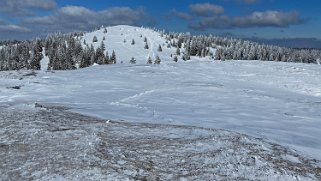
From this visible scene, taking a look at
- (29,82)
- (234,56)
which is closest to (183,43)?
(234,56)

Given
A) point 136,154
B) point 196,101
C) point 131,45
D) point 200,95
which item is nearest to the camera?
point 136,154

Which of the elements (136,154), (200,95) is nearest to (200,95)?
(200,95)

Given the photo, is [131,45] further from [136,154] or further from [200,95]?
[136,154]

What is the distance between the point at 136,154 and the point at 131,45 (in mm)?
157399

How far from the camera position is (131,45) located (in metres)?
170

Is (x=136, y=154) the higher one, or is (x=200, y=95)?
(x=136, y=154)

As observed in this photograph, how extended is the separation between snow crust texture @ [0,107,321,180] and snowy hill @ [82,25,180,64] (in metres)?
123

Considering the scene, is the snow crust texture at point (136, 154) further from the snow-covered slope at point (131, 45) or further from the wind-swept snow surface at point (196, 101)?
the snow-covered slope at point (131, 45)

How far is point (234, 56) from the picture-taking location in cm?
16350

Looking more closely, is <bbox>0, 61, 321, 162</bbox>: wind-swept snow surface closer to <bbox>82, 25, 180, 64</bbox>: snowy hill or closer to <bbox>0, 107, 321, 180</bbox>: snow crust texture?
<bbox>0, 107, 321, 180</bbox>: snow crust texture

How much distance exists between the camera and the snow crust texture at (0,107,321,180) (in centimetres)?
1217

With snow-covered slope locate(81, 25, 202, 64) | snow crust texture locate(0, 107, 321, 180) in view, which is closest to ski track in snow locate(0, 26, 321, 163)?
snow crust texture locate(0, 107, 321, 180)

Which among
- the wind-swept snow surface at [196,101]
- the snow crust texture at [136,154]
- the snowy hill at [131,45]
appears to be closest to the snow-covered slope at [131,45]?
the snowy hill at [131,45]

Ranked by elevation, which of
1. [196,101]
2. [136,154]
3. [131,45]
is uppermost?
[131,45]
